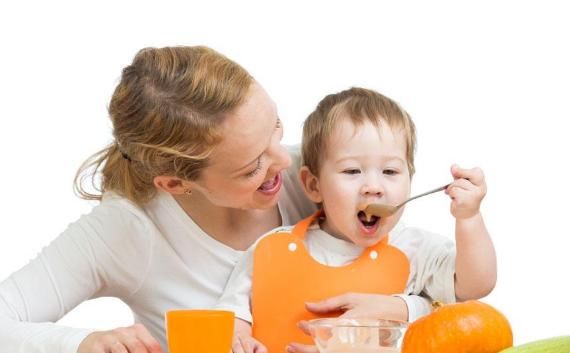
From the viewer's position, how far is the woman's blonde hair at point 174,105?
1.92 metres

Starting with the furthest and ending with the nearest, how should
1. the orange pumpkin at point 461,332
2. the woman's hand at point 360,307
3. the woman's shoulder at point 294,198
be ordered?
the woman's shoulder at point 294,198 → the woman's hand at point 360,307 → the orange pumpkin at point 461,332

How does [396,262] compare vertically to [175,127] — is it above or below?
below

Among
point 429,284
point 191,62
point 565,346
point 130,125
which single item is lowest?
point 429,284

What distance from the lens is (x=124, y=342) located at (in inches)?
67.9

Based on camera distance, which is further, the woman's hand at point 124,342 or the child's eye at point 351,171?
the child's eye at point 351,171

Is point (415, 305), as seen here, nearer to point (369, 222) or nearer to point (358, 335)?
point (369, 222)

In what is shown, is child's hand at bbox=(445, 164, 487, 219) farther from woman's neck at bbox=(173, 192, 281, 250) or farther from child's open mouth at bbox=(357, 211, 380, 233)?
woman's neck at bbox=(173, 192, 281, 250)

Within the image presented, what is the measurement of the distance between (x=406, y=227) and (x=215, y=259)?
0.47 m

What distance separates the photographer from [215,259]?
90.0 inches

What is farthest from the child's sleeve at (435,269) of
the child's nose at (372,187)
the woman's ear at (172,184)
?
the woman's ear at (172,184)

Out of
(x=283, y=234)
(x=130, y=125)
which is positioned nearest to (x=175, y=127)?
(x=130, y=125)

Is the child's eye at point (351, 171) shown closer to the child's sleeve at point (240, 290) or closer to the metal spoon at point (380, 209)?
the metal spoon at point (380, 209)

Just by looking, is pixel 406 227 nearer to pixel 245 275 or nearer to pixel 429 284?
pixel 429 284

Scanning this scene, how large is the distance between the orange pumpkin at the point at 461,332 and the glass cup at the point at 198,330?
0.31 meters
